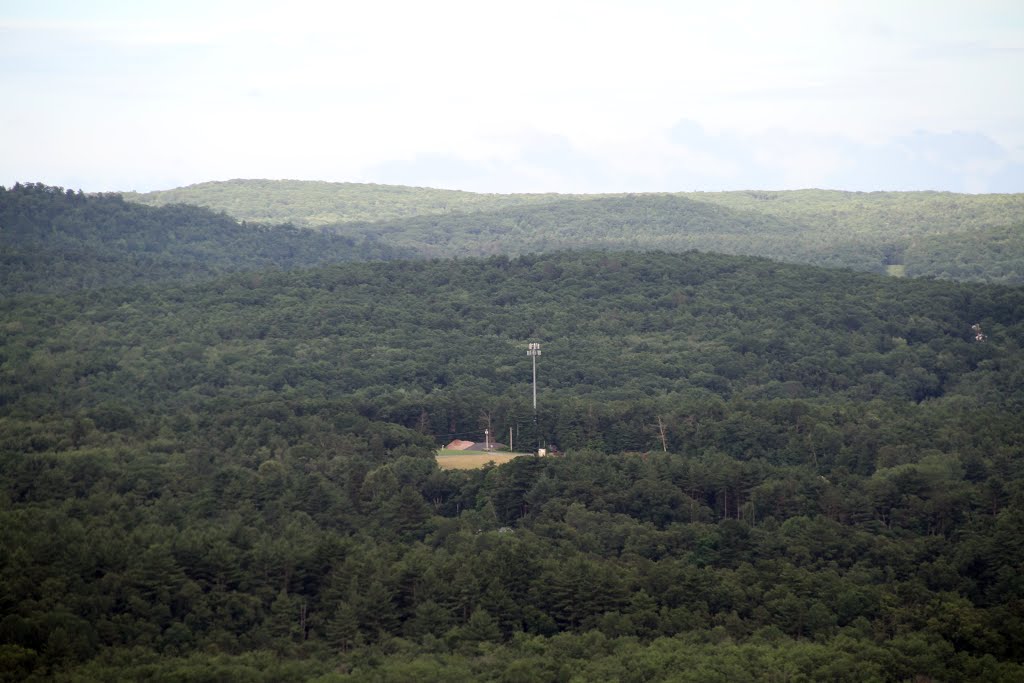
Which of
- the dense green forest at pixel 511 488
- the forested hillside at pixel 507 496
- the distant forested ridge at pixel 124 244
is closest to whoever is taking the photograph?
the forested hillside at pixel 507 496

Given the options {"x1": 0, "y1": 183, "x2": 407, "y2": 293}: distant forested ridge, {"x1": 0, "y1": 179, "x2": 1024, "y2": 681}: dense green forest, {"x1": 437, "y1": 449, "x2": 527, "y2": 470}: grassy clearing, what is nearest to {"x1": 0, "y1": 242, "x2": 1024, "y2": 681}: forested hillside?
{"x1": 0, "y1": 179, "x2": 1024, "y2": 681}: dense green forest

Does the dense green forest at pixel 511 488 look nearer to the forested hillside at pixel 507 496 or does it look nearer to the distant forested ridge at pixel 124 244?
the forested hillside at pixel 507 496

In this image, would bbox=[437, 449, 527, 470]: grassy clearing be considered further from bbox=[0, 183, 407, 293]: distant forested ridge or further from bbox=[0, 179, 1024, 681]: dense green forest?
bbox=[0, 183, 407, 293]: distant forested ridge

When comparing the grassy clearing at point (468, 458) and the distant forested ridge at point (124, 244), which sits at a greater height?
the distant forested ridge at point (124, 244)

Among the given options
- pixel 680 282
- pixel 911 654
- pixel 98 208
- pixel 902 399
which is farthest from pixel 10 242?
pixel 911 654

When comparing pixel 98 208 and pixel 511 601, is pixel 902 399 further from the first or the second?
pixel 98 208

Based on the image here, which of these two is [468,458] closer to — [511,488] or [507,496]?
[511,488]

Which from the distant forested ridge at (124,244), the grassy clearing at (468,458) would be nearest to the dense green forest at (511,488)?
the grassy clearing at (468,458)

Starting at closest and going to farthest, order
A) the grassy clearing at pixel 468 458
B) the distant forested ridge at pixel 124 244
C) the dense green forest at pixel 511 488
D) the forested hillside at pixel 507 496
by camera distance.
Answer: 1. the forested hillside at pixel 507 496
2. the dense green forest at pixel 511 488
3. the grassy clearing at pixel 468 458
4. the distant forested ridge at pixel 124 244
